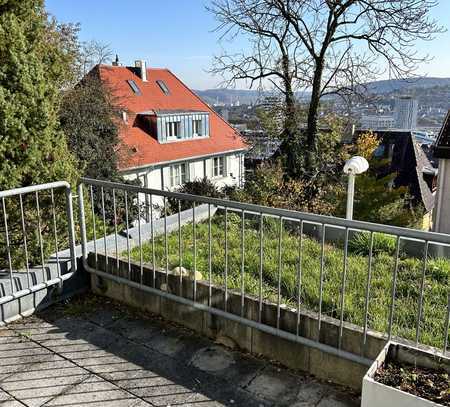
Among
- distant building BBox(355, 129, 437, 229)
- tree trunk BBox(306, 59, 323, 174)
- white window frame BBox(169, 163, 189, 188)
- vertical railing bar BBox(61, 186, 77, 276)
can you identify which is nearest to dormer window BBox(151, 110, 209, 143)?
white window frame BBox(169, 163, 189, 188)

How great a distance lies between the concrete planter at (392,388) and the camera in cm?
191

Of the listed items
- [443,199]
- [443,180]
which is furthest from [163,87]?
[443,199]

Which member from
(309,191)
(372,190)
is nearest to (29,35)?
(309,191)

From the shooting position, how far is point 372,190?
54.4 feet

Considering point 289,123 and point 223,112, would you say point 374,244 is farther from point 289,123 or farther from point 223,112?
point 223,112

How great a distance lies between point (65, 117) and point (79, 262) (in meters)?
9.76

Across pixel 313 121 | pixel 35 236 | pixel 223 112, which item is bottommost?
pixel 35 236

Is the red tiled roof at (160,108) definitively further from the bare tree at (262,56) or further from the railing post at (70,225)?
the railing post at (70,225)

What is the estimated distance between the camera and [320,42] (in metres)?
14.8

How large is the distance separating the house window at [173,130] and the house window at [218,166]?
259 cm

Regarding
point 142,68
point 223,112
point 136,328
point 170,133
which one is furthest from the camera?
point 223,112

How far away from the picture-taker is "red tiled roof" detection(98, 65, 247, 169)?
20.3 metres

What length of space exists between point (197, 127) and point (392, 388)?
22763 mm

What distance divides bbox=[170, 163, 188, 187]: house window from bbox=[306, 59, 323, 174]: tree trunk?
862 cm
